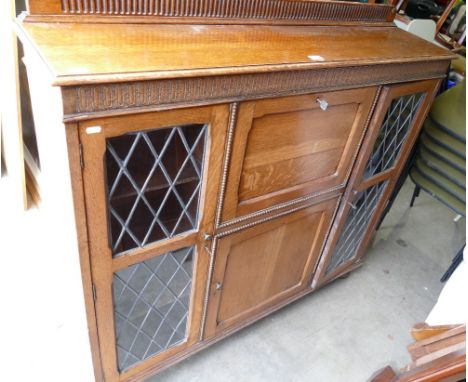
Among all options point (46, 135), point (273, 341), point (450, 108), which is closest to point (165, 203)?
point (46, 135)

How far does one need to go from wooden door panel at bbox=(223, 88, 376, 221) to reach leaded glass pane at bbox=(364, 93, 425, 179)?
5.0 inches

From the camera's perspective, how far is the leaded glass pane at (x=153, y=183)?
641mm

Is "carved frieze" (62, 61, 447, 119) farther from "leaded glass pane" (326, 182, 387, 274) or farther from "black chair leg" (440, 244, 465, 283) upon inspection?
"black chair leg" (440, 244, 465, 283)

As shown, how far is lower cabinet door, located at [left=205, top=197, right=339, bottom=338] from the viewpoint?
0.97m

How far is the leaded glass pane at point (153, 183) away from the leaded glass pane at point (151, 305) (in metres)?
0.09

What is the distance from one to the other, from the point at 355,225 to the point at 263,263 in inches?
16.8

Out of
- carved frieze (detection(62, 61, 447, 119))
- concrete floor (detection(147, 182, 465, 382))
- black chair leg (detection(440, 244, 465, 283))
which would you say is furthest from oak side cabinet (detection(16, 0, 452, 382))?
black chair leg (detection(440, 244, 465, 283))

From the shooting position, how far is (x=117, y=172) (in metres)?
0.65

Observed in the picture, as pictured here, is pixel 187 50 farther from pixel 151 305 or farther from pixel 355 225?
pixel 355 225

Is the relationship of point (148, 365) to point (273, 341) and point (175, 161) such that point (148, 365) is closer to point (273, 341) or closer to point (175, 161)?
point (273, 341)

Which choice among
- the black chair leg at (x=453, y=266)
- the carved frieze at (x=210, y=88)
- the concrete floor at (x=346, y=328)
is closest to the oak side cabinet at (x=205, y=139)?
the carved frieze at (x=210, y=88)

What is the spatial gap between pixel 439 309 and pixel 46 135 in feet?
4.13

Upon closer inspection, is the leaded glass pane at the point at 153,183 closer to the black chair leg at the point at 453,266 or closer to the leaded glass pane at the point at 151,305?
the leaded glass pane at the point at 151,305

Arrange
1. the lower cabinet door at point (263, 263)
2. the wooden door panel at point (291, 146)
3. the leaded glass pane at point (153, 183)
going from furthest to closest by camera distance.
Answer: the lower cabinet door at point (263, 263), the wooden door panel at point (291, 146), the leaded glass pane at point (153, 183)
